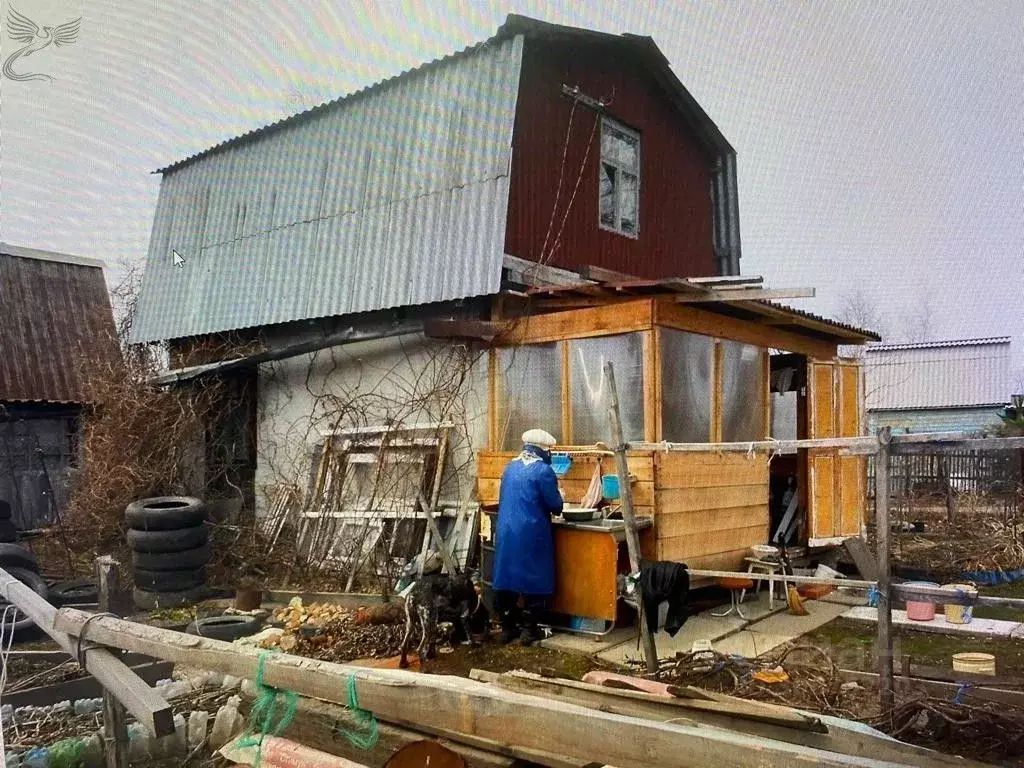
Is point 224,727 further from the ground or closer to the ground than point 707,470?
closer to the ground

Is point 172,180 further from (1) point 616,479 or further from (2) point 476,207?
(1) point 616,479

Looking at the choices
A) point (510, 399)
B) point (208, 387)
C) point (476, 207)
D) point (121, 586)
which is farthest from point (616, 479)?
point (208, 387)

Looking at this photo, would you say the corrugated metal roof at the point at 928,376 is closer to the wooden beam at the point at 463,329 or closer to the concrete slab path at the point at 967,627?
the concrete slab path at the point at 967,627

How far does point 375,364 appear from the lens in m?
9.92

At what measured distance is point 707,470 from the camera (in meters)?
7.56

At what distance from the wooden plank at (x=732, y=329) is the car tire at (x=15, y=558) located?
6.60 metres

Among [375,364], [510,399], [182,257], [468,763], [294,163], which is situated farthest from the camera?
[182,257]

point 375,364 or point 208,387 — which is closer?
point 375,364

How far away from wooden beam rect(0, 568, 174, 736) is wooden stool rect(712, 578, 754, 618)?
5.40 metres

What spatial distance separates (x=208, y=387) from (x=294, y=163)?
3633 millimetres

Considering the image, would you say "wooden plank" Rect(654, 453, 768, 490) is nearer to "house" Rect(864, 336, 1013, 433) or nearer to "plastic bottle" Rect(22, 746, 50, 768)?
"plastic bottle" Rect(22, 746, 50, 768)

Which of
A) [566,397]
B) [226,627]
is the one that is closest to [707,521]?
[566,397]

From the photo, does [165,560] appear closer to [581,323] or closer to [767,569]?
[581,323]

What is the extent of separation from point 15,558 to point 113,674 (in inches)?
206
